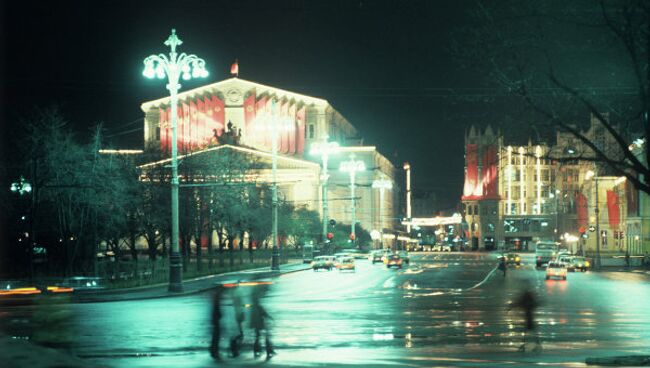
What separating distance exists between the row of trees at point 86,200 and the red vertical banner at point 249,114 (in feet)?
151

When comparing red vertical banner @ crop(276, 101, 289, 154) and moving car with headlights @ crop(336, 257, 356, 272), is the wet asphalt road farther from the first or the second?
red vertical banner @ crop(276, 101, 289, 154)

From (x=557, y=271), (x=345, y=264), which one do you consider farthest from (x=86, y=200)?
(x=557, y=271)

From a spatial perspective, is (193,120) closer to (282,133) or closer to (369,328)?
(282,133)

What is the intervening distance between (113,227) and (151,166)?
10.9 metres

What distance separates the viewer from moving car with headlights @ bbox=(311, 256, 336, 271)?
71.0 meters

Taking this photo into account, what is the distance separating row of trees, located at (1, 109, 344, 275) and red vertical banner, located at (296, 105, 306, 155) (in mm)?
51020

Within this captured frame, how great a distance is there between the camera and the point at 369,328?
23594 mm

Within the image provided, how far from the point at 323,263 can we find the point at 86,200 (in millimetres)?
25271

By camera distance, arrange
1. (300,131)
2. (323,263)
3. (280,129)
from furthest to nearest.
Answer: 1. (300,131)
2. (280,129)
3. (323,263)

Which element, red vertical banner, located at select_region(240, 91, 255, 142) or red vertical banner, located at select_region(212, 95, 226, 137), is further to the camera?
red vertical banner, located at select_region(212, 95, 226, 137)

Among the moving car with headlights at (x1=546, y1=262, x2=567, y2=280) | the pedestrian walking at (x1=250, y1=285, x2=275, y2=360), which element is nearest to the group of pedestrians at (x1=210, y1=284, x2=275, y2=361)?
the pedestrian walking at (x1=250, y1=285, x2=275, y2=360)

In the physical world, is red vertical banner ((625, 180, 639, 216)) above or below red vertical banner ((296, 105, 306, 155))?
below

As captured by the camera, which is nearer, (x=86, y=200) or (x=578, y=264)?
(x=86, y=200)

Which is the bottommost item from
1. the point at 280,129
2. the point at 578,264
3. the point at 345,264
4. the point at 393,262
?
the point at 578,264
